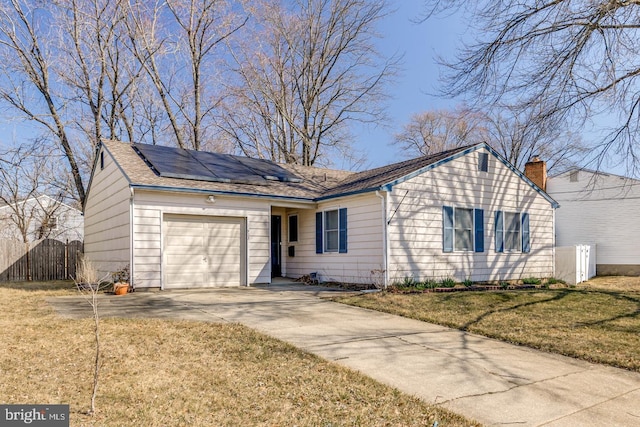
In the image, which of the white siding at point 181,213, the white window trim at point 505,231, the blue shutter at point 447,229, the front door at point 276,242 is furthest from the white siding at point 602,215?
the white siding at point 181,213

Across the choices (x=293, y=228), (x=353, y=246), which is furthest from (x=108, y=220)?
(x=353, y=246)

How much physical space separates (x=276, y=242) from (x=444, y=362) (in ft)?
34.3

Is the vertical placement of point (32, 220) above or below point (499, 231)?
above

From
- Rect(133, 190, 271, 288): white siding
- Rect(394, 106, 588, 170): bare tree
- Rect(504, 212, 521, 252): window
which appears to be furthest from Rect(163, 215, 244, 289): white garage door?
Rect(394, 106, 588, 170): bare tree

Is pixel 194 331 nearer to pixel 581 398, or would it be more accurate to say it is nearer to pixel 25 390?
pixel 25 390

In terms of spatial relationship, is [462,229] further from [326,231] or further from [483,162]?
[326,231]

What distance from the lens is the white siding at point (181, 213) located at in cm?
1085

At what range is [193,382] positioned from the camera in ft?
13.9

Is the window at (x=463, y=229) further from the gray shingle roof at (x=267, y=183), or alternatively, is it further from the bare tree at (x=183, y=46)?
the bare tree at (x=183, y=46)

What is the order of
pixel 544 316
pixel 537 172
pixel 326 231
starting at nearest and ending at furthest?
pixel 544 316, pixel 326 231, pixel 537 172

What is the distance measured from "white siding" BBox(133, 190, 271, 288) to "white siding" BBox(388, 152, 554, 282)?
12.7 ft

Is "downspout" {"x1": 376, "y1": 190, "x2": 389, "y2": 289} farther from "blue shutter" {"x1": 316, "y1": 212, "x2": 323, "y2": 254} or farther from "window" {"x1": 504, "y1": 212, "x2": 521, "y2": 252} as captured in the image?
"window" {"x1": 504, "y1": 212, "x2": 521, "y2": 252}

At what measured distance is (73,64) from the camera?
20922mm

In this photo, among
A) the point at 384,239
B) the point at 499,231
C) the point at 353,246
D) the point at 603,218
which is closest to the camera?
the point at 384,239
